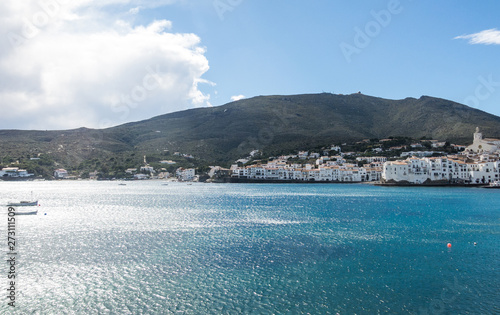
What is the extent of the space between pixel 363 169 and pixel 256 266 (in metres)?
75.6

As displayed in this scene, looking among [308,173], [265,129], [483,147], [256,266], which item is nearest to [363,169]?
[308,173]

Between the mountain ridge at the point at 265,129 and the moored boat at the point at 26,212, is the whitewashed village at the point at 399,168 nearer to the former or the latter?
the mountain ridge at the point at 265,129

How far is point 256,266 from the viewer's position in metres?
15.0

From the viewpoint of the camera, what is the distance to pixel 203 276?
13820 mm

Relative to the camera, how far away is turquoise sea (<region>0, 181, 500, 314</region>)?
442 inches

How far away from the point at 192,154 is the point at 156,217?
305ft

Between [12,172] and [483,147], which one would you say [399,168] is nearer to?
[483,147]

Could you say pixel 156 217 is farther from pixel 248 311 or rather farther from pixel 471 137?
pixel 471 137

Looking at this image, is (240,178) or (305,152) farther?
(305,152)

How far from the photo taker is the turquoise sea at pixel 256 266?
1123 centimetres

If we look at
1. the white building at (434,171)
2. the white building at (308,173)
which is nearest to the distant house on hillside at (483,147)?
the white building at (434,171)

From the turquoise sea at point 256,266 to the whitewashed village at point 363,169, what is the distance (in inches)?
1861

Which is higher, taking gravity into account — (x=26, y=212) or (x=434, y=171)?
(x=434, y=171)

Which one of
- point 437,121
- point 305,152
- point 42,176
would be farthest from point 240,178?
point 437,121
